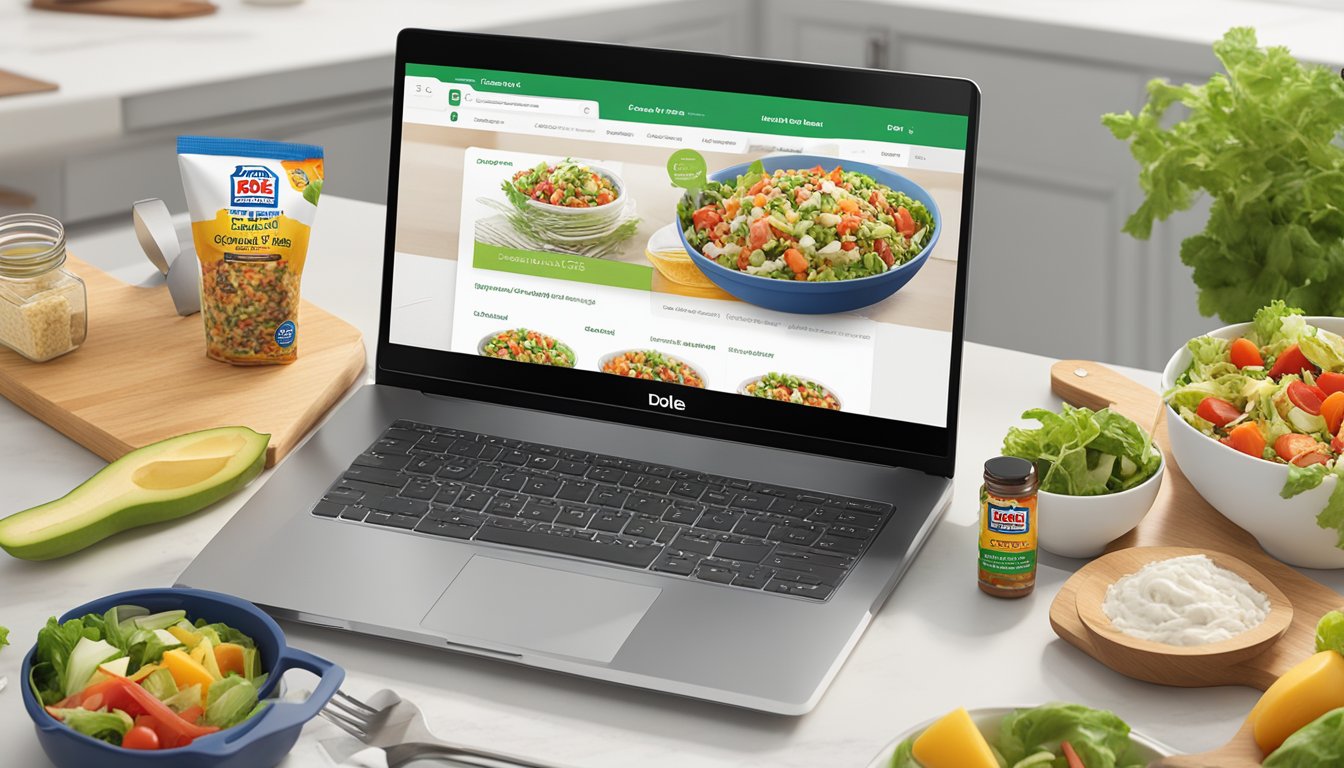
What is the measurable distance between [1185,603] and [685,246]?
1.63 ft

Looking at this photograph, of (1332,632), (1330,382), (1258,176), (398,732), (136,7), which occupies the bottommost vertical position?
(398,732)

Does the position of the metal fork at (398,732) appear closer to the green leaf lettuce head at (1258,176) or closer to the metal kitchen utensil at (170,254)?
the metal kitchen utensil at (170,254)

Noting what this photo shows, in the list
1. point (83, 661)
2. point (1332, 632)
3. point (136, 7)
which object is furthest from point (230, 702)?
point (136, 7)

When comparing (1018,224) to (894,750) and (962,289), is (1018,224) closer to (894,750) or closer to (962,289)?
(962,289)

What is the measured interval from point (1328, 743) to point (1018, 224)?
2283 mm

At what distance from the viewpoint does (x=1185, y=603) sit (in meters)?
0.94

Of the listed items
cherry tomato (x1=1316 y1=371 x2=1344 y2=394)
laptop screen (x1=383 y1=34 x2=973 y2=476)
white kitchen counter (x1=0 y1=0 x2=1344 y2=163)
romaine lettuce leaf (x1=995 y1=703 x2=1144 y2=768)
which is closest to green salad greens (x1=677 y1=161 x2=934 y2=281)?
laptop screen (x1=383 y1=34 x2=973 y2=476)

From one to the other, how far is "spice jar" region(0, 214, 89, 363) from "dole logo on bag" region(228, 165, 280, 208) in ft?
0.65

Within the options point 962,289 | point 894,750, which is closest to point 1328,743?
point 894,750

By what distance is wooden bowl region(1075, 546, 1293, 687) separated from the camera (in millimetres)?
901

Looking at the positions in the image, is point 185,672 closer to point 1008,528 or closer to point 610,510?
point 610,510

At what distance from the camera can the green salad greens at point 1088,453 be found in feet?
3.47

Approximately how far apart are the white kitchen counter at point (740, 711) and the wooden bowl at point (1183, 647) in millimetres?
14

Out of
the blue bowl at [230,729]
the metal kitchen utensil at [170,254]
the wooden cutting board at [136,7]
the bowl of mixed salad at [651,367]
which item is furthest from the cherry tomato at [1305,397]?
the wooden cutting board at [136,7]
